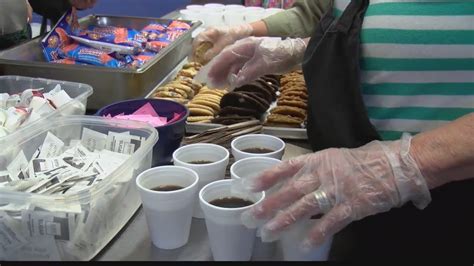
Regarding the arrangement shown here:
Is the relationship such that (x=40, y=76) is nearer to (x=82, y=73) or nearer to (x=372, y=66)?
(x=82, y=73)

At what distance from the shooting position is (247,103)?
1.28 m

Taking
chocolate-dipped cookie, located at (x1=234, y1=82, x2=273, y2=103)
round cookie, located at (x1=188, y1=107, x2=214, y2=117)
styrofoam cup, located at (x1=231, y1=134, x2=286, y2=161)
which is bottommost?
round cookie, located at (x1=188, y1=107, x2=214, y2=117)

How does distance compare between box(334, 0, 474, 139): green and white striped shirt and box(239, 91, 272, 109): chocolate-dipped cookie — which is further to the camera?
box(239, 91, 272, 109): chocolate-dipped cookie

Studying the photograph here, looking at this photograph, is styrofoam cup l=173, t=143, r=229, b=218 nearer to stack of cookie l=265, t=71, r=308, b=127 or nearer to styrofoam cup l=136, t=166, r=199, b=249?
styrofoam cup l=136, t=166, r=199, b=249

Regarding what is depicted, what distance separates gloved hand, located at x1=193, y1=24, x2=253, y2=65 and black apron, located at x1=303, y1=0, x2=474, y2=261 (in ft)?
1.30

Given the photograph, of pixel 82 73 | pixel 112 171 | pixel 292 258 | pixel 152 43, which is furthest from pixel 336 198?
pixel 152 43

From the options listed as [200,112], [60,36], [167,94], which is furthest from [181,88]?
[60,36]

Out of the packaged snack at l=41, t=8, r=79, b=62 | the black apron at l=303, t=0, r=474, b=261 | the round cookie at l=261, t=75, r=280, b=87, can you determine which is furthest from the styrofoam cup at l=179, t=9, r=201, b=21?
the black apron at l=303, t=0, r=474, b=261

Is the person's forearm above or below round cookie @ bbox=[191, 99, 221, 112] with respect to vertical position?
above

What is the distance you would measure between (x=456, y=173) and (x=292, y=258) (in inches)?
10.3

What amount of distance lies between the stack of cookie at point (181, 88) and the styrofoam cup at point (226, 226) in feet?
1.87

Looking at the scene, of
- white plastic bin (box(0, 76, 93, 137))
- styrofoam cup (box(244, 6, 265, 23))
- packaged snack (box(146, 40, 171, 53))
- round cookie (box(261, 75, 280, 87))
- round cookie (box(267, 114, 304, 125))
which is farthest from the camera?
styrofoam cup (box(244, 6, 265, 23))

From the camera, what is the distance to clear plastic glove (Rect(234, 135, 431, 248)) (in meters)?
0.68

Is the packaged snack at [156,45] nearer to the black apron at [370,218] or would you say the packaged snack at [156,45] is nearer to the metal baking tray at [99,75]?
the metal baking tray at [99,75]
